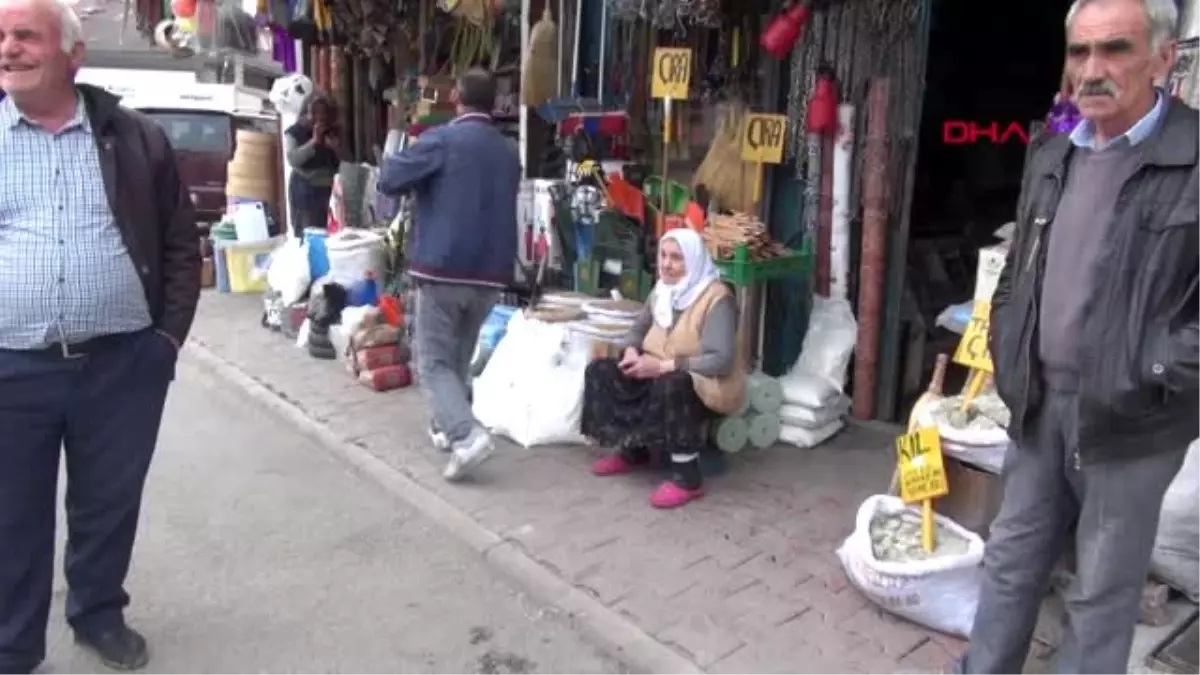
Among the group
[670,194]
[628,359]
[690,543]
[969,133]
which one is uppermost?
[969,133]

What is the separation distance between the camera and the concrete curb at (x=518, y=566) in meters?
3.45

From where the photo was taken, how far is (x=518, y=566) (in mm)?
4082

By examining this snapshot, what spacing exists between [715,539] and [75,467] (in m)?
2.38

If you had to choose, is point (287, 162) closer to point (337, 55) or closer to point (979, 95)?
point (337, 55)

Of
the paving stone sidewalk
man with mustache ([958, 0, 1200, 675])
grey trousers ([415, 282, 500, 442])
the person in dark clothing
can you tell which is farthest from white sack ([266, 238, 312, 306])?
man with mustache ([958, 0, 1200, 675])

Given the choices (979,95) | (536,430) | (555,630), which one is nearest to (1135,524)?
(555,630)

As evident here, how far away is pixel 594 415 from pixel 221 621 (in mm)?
1826

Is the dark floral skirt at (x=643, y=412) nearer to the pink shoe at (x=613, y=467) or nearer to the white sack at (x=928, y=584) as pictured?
the pink shoe at (x=613, y=467)

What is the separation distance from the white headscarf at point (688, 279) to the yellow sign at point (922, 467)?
4.21 feet

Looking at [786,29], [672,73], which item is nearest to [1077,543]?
[786,29]

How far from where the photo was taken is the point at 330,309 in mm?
7312

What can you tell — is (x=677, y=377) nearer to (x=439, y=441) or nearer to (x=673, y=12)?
(x=439, y=441)

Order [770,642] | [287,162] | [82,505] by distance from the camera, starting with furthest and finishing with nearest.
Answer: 1. [287,162]
2. [770,642]
3. [82,505]

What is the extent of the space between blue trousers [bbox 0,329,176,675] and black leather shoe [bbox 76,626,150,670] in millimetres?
36
